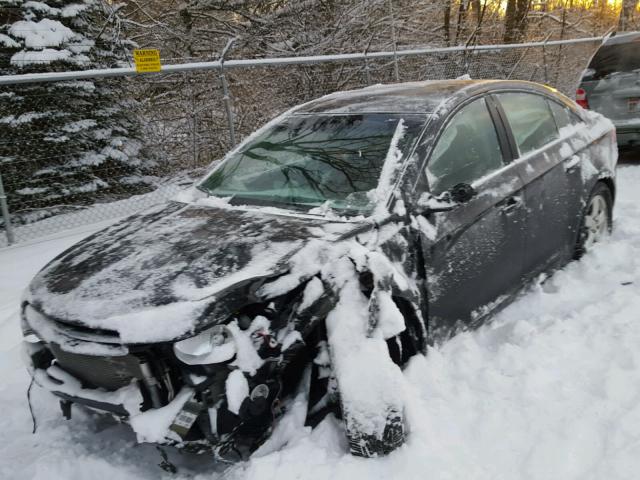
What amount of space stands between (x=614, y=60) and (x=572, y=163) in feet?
16.4

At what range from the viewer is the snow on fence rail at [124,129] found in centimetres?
649

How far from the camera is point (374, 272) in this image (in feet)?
8.24

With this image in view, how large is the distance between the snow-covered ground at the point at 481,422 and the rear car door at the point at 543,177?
0.44 m

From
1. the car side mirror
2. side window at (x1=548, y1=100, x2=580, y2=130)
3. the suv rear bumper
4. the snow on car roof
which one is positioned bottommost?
the suv rear bumper

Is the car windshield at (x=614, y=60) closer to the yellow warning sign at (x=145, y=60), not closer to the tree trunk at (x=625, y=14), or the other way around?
the yellow warning sign at (x=145, y=60)

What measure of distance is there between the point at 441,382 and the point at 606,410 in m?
0.78

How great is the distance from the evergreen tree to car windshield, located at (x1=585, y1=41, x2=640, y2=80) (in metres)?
6.68

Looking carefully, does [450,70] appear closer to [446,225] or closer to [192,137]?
[192,137]

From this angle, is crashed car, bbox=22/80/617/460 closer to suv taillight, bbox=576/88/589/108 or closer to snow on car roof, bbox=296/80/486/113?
snow on car roof, bbox=296/80/486/113

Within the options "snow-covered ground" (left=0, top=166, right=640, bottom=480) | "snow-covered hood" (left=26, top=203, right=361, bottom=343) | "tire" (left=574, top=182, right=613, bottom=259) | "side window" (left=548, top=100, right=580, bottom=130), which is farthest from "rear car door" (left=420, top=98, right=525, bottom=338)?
"tire" (left=574, top=182, right=613, bottom=259)

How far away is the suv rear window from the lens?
25.2ft

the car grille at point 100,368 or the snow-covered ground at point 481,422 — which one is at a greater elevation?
the car grille at point 100,368

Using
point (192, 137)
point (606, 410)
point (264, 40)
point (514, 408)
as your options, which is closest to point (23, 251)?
point (192, 137)

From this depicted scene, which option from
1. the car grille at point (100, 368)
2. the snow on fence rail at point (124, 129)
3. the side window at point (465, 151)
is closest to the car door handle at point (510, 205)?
the side window at point (465, 151)
